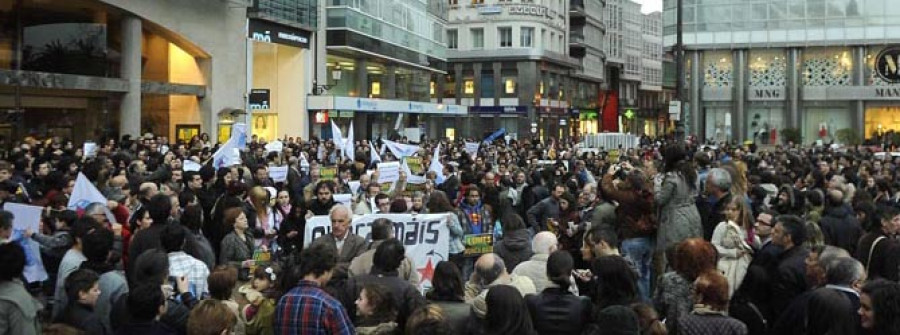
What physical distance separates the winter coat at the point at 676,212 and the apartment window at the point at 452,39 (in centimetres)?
7416

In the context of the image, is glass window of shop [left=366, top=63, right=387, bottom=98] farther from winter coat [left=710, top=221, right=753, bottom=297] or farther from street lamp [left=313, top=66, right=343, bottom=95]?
winter coat [left=710, top=221, right=753, bottom=297]

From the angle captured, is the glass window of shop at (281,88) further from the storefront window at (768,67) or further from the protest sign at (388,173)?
the protest sign at (388,173)

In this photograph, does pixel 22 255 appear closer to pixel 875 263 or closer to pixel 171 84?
pixel 875 263

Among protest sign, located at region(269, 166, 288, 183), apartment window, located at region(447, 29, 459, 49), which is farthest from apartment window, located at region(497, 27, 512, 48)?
protest sign, located at region(269, 166, 288, 183)

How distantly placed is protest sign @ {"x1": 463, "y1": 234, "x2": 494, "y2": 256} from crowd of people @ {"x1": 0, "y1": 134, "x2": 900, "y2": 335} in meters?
0.07

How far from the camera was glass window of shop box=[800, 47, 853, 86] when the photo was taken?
5707 cm

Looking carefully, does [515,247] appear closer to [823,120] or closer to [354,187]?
[354,187]

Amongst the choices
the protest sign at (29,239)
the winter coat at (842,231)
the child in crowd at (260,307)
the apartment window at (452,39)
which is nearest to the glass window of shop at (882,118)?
the apartment window at (452,39)

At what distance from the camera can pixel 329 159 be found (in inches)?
925

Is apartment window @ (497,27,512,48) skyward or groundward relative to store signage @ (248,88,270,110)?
skyward

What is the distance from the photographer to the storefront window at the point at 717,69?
59.3 metres

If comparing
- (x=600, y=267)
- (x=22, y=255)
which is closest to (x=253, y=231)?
(x=22, y=255)

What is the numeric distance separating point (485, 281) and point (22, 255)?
3.21 metres

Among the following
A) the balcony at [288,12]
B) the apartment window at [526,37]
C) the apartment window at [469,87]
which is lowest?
the apartment window at [469,87]
